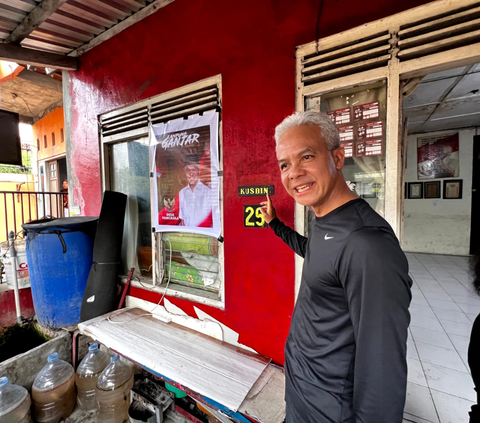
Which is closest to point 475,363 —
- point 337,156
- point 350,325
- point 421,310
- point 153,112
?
point 350,325

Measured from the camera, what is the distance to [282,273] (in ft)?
5.90

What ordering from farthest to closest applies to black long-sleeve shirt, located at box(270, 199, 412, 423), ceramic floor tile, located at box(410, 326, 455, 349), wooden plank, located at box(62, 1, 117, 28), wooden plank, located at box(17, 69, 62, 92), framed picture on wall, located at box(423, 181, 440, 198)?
framed picture on wall, located at box(423, 181, 440, 198) → wooden plank, located at box(17, 69, 62, 92) → ceramic floor tile, located at box(410, 326, 455, 349) → wooden plank, located at box(62, 1, 117, 28) → black long-sleeve shirt, located at box(270, 199, 412, 423)

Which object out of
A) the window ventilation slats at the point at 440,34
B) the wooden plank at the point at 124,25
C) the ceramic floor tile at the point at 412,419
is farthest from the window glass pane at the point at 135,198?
the ceramic floor tile at the point at 412,419

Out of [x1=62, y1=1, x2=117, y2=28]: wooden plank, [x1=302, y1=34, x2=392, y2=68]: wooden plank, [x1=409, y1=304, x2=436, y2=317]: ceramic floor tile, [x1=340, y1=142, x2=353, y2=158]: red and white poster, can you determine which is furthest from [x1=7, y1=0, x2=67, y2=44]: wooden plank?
[x1=409, y1=304, x2=436, y2=317]: ceramic floor tile

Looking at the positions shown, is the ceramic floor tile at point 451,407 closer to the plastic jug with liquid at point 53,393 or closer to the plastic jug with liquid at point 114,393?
the plastic jug with liquid at point 114,393

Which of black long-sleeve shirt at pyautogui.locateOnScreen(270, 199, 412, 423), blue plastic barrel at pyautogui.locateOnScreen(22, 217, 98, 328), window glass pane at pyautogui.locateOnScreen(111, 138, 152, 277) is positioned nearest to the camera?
black long-sleeve shirt at pyautogui.locateOnScreen(270, 199, 412, 423)

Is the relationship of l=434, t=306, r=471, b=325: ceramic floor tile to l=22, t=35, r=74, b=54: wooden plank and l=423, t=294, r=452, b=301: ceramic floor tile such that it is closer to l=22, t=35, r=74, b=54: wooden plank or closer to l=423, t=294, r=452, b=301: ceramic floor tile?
l=423, t=294, r=452, b=301: ceramic floor tile

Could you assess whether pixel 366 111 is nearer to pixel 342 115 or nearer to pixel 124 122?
pixel 342 115

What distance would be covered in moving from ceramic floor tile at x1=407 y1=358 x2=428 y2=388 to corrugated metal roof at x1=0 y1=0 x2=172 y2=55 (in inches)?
169

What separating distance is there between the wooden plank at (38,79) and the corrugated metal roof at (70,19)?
870mm

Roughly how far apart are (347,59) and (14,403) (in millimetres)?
3714

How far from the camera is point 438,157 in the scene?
629 cm

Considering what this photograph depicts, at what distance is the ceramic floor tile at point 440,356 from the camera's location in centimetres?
236

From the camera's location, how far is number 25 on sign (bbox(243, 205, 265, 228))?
186cm
